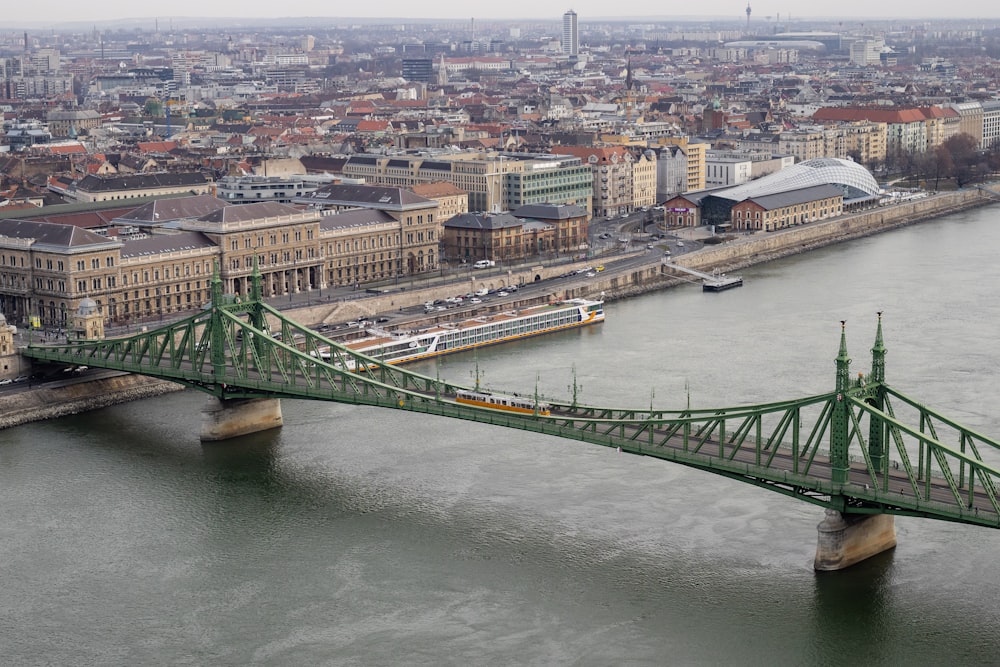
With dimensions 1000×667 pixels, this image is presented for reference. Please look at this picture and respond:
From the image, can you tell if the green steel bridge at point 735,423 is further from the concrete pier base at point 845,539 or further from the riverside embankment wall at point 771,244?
the riverside embankment wall at point 771,244

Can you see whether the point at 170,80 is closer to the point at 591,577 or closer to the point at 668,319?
the point at 668,319

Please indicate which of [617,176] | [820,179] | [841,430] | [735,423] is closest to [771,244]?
[617,176]

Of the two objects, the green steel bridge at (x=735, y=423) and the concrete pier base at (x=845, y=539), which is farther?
the concrete pier base at (x=845, y=539)

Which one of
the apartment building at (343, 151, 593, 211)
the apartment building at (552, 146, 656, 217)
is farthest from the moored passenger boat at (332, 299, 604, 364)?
the apartment building at (552, 146, 656, 217)

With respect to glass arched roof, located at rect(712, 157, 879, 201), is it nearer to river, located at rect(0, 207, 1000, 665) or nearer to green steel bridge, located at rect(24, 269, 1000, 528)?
river, located at rect(0, 207, 1000, 665)

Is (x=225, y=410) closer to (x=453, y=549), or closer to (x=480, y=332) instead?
(x=453, y=549)

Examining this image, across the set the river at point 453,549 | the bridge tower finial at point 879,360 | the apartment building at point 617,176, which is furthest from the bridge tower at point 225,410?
the apartment building at point 617,176
